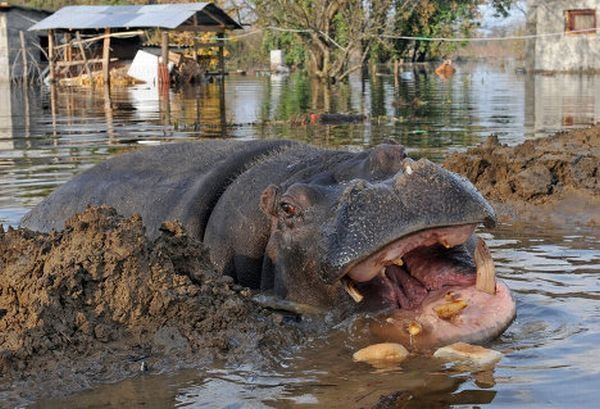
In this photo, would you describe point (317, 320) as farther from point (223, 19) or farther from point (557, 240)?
point (223, 19)

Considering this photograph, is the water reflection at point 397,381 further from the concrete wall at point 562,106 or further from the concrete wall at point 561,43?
the concrete wall at point 561,43

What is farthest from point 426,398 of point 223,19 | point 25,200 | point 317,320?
point 223,19

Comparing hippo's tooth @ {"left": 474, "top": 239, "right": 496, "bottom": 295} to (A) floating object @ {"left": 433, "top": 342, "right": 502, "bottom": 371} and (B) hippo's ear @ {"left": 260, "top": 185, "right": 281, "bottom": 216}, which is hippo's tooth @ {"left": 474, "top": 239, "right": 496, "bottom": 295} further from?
(B) hippo's ear @ {"left": 260, "top": 185, "right": 281, "bottom": 216}

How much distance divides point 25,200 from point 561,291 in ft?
15.7

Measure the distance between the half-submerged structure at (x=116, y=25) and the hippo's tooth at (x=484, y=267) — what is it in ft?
105

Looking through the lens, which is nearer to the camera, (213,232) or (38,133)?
(213,232)

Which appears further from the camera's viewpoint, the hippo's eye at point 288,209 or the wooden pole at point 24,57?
the wooden pole at point 24,57

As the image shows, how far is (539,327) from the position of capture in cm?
440

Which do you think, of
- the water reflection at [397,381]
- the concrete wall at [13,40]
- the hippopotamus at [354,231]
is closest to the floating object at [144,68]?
the concrete wall at [13,40]

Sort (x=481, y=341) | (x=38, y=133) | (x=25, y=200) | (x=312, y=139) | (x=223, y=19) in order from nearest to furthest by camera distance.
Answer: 1. (x=481, y=341)
2. (x=25, y=200)
3. (x=312, y=139)
4. (x=38, y=133)
5. (x=223, y=19)

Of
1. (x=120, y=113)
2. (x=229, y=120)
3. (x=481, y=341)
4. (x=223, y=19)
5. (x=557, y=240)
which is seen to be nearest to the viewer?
(x=481, y=341)

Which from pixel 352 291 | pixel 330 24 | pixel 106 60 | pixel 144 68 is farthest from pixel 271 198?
pixel 330 24

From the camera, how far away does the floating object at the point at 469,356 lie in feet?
12.4

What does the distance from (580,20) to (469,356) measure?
3927 cm
